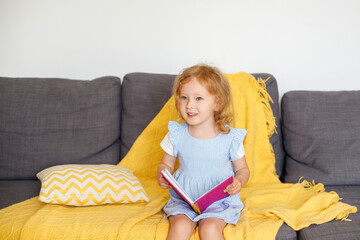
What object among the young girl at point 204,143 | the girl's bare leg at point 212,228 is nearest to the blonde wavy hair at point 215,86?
the young girl at point 204,143

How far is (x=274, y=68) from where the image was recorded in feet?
8.46

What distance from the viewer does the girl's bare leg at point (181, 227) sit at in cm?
151

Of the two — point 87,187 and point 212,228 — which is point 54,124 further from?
point 212,228

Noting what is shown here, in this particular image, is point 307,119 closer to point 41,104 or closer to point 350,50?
point 350,50

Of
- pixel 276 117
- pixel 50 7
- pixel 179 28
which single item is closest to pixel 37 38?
pixel 50 7

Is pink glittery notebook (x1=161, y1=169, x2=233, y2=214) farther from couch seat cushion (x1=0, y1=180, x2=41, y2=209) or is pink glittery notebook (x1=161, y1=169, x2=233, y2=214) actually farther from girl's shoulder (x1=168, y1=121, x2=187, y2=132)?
couch seat cushion (x1=0, y1=180, x2=41, y2=209)

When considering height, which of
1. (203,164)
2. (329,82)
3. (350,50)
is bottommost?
(203,164)

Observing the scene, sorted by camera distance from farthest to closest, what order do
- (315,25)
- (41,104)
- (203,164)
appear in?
1. (315,25)
2. (41,104)
3. (203,164)

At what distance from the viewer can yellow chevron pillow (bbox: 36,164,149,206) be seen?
176 cm

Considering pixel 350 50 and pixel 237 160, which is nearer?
pixel 237 160

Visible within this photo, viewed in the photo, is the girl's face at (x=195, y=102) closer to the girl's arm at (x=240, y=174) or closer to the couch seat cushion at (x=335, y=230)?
the girl's arm at (x=240, y=174)

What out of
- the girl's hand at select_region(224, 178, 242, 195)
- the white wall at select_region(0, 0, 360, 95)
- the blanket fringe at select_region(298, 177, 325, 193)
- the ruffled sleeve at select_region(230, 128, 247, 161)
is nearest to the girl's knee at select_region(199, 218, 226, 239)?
the girl's hand at select_region(224, 178, 242, 195)

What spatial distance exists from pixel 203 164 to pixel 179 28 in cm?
111

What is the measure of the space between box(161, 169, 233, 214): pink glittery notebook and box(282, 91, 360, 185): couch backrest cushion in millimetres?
750
